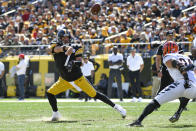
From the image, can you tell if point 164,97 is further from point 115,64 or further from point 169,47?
point 115,64

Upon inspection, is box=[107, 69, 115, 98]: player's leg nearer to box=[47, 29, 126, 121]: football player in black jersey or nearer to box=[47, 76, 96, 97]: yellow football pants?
box=[47, 76, 96, 97]: yellow football pants

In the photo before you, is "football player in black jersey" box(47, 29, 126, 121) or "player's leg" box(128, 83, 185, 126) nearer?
"player's leg" box(128, 83, 185, 126)

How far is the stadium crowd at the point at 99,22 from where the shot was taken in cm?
2019

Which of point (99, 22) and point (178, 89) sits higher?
point (178, 89)

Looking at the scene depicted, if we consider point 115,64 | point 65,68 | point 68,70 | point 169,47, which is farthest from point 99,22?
point 68,70

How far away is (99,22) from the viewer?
2341 cm

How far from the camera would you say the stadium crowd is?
20188mm

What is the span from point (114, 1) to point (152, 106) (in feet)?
57.9

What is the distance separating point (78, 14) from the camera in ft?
82.9

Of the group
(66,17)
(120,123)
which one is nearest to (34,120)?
(120,123)

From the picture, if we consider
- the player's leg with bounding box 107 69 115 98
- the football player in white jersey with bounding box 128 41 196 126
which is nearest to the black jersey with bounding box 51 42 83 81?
the football player in white jersey with bounding box 128 41 196 126

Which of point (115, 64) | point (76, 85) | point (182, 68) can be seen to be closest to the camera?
point (182, 68)

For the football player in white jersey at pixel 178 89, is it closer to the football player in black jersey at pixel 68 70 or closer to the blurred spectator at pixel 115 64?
the football player in black jersey at pixel 68 70

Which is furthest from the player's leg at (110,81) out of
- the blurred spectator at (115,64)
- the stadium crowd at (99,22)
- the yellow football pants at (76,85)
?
the yellow football pants at (76,85)
